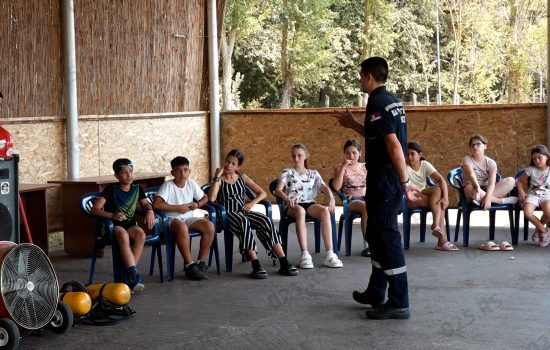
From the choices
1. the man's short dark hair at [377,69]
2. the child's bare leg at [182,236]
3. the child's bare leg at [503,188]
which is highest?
the man's short dark hair at [377,69]

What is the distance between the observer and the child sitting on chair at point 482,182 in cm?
914

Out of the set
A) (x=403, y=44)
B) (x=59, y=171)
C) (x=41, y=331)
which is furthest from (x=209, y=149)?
(x=403, y=44)

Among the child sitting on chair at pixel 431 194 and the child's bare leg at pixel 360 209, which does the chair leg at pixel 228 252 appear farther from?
the child sitting on chair at pixel 431 194

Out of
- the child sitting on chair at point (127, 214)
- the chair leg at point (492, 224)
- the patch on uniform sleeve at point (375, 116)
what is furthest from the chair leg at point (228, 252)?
the chair leg at point (492, 224)

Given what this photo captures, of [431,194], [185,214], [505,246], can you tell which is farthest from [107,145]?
[505,246]

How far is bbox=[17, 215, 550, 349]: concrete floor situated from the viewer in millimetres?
5695

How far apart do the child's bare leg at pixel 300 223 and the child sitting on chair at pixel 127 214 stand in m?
1.39

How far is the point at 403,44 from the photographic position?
2288cm

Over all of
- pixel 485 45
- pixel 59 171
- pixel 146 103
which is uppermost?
pixel 485 45

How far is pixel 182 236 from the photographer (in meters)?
7.81

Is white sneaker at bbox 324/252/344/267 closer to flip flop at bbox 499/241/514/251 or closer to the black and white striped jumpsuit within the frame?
the black and white striped jumpsuit

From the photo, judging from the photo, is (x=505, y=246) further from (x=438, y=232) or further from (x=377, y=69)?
(x=377, y=69)

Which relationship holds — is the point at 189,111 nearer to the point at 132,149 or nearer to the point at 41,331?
the point at 132,149

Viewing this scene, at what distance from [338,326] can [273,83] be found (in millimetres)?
17168
